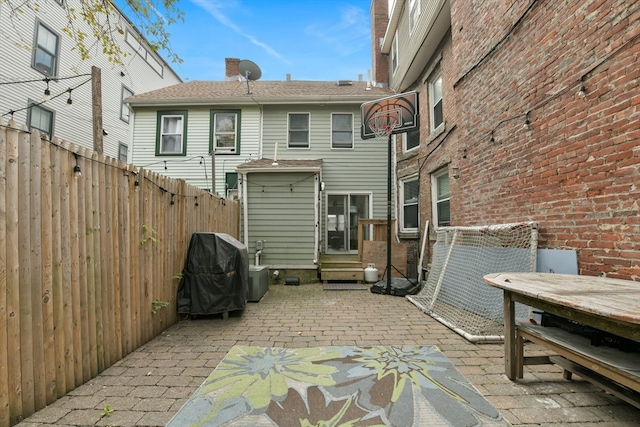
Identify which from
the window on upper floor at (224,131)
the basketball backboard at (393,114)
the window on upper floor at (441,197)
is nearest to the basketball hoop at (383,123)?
the basketball backboard at (393,114)

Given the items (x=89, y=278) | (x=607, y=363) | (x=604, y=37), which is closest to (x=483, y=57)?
(x=604, y=37)

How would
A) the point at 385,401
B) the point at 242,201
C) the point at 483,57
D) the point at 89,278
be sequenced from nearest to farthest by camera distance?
the point at 385,401
the point at 89,278
the point at 483,57
the point at 242,201

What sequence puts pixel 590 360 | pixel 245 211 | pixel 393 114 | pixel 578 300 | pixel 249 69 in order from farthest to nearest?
1. pixel 249 69
2. pixel 245 211
3. pixel 393 114
4. pixel 590 360
5. pixel 578 300

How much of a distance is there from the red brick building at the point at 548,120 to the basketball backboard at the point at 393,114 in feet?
2.82

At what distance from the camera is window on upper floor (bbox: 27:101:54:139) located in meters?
9.37

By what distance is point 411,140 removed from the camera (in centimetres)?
885

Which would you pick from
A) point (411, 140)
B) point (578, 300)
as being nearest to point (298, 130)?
point (411, 140)

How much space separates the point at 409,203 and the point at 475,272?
4.33m

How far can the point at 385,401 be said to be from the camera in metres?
2.22

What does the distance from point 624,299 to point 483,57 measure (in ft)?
14.7

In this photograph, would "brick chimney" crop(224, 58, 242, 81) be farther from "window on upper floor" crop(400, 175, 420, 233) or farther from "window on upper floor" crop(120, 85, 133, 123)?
"window on upper floor" crop(400, 175, 420, 233)

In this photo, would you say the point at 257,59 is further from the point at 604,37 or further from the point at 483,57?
the point at 604,37

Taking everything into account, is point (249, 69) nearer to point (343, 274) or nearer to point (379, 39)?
point (379, 39)

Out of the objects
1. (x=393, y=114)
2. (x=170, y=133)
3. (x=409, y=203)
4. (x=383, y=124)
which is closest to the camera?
(x=393, y=114)
